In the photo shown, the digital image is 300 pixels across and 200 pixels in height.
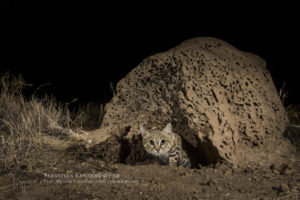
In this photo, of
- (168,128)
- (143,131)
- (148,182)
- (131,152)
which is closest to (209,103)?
(168,128)

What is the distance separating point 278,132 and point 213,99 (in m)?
1.10

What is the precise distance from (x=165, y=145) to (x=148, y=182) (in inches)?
43.6

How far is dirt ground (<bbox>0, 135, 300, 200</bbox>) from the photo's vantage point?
10.1 feet

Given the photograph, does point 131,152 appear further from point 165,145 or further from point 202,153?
point 202,153

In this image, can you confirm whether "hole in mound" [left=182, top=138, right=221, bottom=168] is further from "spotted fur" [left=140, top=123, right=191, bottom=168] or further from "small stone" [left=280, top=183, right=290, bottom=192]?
"small stone" [left=280, top=183, right=290, bottom=192]

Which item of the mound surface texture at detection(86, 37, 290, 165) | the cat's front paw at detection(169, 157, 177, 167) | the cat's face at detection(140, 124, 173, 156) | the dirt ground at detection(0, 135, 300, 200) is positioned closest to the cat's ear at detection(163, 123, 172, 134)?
the cat's face at detection(140, 124, 173, 156)

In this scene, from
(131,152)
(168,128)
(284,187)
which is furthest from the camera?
(131,152)

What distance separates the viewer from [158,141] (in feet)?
14.8

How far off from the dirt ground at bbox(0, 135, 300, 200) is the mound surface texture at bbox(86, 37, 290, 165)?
32 cm

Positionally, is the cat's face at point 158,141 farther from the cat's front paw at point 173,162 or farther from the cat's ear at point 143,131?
the cat's front paw at point 173,162

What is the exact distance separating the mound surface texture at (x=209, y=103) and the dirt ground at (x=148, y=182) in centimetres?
32

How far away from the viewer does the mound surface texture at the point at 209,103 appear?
4.06 metres

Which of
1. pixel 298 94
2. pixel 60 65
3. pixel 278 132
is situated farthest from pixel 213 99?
pixel 60 65

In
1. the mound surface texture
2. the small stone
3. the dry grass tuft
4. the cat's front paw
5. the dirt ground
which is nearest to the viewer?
the dirt ground
